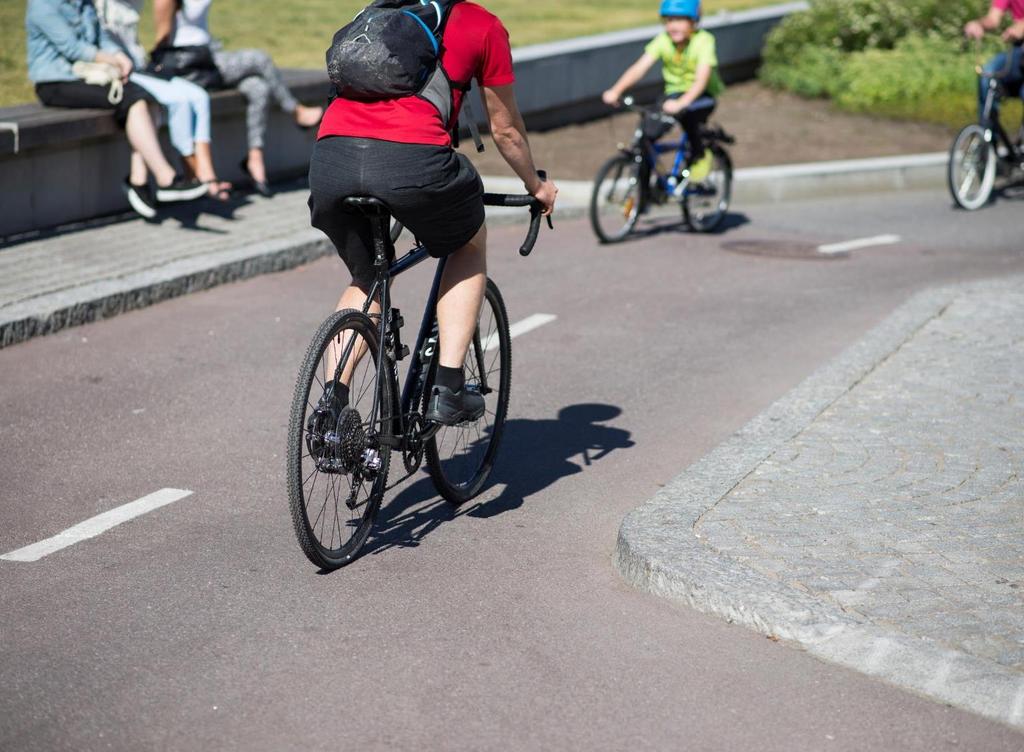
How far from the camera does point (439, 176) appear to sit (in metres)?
4.62

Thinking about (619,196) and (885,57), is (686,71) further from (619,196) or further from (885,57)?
(885,57)

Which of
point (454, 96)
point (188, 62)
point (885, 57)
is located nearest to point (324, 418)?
point (454, 96)

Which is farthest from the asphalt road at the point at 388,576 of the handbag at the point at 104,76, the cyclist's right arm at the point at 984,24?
the cyclist's right arm at the point at 984,24

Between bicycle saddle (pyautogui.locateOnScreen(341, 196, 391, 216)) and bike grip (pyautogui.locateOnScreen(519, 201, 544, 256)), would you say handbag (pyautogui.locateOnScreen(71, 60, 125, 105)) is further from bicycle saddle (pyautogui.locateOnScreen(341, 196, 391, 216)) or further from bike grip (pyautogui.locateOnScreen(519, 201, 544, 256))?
bicycle saddle (pyautogui.locateOnScreen(341, 196, 391, 216))

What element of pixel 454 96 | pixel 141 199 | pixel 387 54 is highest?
pixel 387 54

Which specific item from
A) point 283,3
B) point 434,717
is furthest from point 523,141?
point 283,3

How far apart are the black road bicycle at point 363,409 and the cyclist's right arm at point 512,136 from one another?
0.17 feet

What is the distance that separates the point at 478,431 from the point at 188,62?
232 inches

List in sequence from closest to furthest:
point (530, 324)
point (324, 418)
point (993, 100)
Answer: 1. point (324, 418)
2. point (530, 324)
3. point (993, 100)

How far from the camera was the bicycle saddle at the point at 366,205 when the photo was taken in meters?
4.58

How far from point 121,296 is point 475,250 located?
13.4ft

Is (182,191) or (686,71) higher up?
(686,71)

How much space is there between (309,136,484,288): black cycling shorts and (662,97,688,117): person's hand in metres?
6.65

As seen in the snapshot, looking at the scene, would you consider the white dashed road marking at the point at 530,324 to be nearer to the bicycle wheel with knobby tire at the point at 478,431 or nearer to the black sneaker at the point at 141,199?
the bicycle wheel with knobby tire at the point at 478,431
